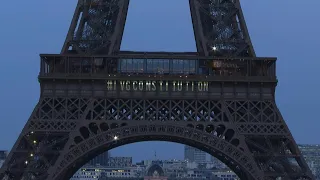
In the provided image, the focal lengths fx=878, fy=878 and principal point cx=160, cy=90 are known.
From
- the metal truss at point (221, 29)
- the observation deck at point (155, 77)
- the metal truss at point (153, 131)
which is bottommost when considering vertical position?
the metal truss at point (153, 131)

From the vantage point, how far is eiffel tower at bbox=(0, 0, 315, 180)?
2530 inches

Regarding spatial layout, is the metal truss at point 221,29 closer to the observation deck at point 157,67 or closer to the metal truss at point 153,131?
the observation deck at point 157,67

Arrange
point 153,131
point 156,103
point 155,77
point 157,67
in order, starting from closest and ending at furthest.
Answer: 1. point 153,131
2. point 156,103
3. point 155,77
4. point 157,67

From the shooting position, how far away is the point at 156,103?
65.8m

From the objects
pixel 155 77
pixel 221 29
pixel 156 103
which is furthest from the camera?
pixel 221 29

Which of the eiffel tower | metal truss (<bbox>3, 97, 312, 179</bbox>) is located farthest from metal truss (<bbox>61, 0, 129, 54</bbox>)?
metal truss (<bbox>3, 97, 312, 179</bbox>)

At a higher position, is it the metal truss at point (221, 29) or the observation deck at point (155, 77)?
the metal truss at point (221, 29)

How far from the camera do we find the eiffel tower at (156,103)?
64.2m

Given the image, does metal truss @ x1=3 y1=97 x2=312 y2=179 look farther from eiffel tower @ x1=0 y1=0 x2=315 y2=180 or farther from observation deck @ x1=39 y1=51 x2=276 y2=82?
observation deck @ x1=39 y1=51 x2=276 y2=82

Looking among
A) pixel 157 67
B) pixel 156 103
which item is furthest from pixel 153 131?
pixel 157 67

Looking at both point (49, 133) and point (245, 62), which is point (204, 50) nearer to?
point (245, 62)

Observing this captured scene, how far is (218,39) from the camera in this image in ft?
226

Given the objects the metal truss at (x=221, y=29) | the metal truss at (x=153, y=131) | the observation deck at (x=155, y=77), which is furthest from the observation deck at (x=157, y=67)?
the metal truss at (x=153, y=131)

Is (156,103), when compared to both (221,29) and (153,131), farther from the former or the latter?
(221,29)
